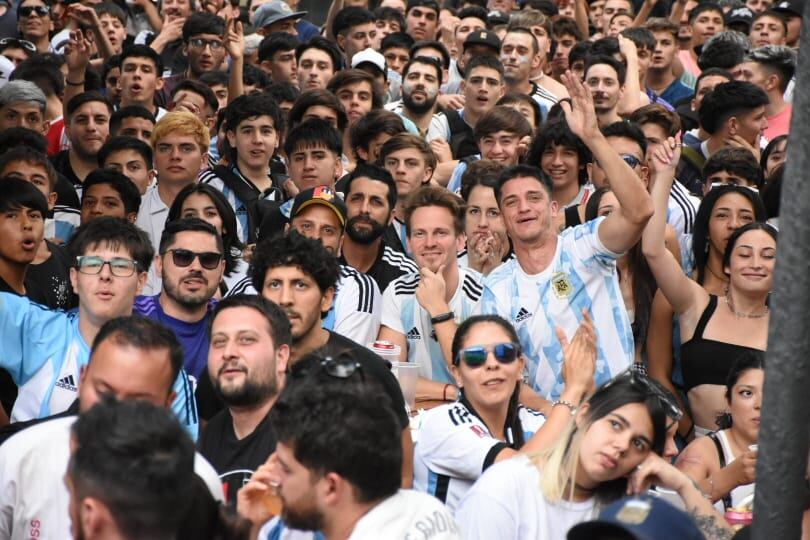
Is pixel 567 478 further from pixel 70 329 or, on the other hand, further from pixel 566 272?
pixel 70 329

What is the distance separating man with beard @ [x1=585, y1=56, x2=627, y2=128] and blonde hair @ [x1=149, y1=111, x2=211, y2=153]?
301 centimetres

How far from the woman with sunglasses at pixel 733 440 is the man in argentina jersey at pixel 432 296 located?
121 centimetres

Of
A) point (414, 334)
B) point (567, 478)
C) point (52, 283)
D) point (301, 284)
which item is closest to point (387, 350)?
point (414, 334)

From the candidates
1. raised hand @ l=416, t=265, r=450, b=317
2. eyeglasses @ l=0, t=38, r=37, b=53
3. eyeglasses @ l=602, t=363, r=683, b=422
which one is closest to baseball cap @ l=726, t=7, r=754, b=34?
eyeglasses @ l=0, t=38, r=37, b=53

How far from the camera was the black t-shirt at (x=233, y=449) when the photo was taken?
421cm

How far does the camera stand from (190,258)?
5957 mm

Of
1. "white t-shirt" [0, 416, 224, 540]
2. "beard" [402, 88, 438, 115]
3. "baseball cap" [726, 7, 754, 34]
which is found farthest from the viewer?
"baseball cap" [726, 7, 754, 34]

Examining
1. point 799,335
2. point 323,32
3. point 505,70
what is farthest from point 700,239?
point 323,32

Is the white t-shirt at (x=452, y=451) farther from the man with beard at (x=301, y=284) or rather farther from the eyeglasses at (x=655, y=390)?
the eyeglasses at (x=655, y=390)

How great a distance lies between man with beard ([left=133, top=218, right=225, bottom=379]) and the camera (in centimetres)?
584

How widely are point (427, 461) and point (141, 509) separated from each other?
7.34ft

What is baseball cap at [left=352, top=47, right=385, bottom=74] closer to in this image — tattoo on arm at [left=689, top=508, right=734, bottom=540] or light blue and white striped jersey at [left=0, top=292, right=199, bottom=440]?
light blue and white striped jersey at [left=0, top=292, right=199, bottom=440]

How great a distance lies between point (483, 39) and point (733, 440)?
6.67m

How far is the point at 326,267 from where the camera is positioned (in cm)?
541
